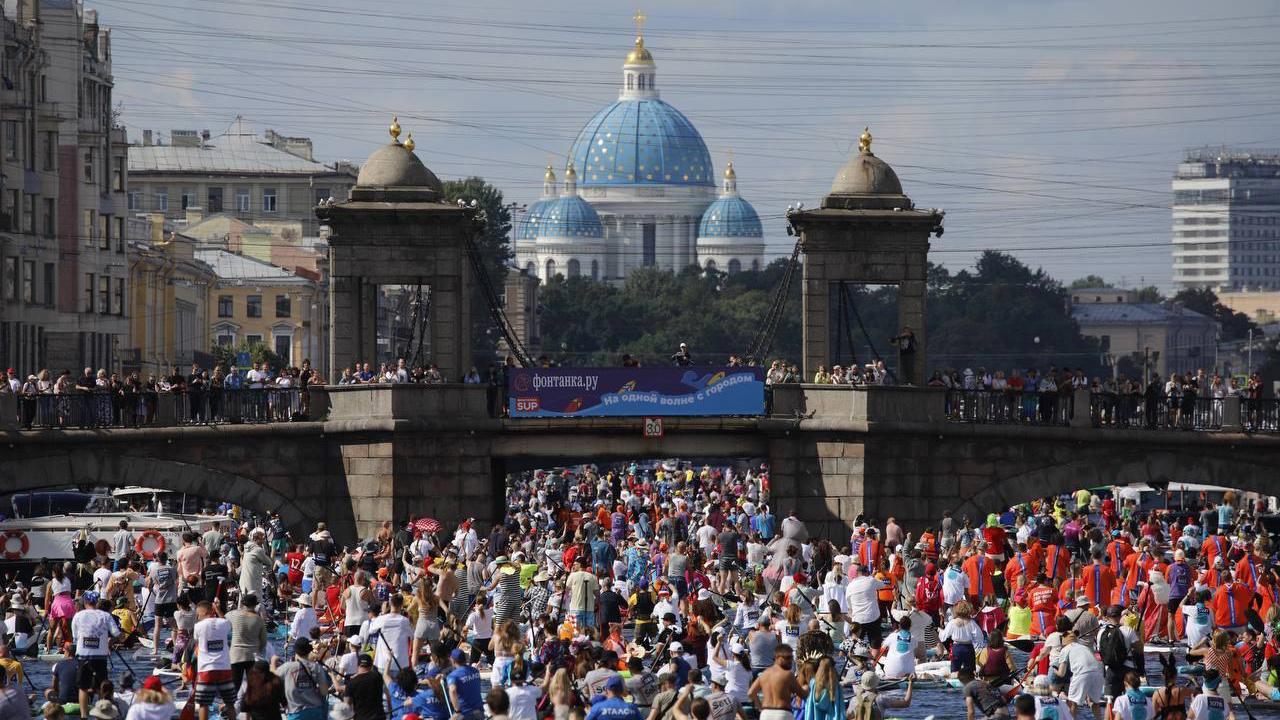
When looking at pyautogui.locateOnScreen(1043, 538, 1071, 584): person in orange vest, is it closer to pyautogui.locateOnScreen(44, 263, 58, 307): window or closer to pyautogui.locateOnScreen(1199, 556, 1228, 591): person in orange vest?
pyautogui.locateOnScreen(1199, 556, 1228, 591): person in orange vest

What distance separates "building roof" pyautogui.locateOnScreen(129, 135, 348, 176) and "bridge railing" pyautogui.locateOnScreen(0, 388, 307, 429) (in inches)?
3652

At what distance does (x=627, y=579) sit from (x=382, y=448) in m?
7.28

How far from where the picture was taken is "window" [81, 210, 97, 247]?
81062 mm

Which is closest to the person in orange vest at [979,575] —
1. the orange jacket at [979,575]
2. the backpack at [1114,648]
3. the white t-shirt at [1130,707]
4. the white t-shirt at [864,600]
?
the orange jacket at [979,575]

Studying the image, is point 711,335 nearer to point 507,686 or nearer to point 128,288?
point 128,288

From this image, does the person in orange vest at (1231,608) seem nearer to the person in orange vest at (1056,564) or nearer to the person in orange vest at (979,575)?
the person in orange vest at (979,575)

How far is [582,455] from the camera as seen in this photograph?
53.8m

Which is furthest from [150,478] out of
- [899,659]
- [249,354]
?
[249,354]

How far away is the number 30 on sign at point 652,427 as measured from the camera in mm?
53406


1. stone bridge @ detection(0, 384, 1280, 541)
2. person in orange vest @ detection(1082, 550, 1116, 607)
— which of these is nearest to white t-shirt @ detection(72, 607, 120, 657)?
person in orange vest @ detection(1082, 550, 1116, 607)

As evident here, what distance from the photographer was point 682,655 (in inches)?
1190

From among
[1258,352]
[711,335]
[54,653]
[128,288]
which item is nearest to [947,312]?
[711,335]

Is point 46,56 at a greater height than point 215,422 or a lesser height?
greater

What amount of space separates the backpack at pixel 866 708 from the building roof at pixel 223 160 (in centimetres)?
11988
